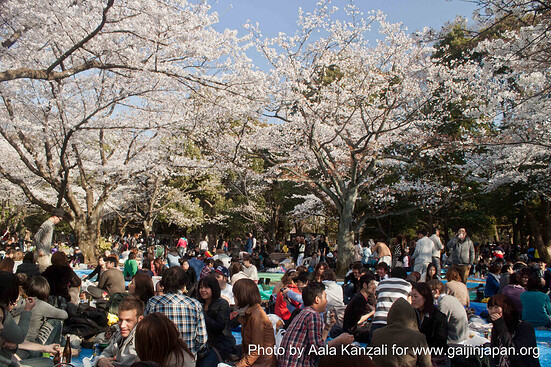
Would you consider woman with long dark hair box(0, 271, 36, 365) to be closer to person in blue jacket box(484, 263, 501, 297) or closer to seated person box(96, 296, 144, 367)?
seated person box(96, 296, 144, 367)

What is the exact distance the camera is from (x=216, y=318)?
13.2 feet

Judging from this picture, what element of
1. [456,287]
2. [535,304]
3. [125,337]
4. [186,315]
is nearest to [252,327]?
[186,315]

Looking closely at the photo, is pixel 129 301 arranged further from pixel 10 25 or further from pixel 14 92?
pixel 14 92

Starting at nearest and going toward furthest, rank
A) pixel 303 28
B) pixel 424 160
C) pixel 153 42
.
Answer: pixel 153 42 → pixel 303 28 → pixel 424 160

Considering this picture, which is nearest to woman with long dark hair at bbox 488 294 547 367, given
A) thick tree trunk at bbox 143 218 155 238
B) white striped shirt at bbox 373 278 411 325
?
white striped shirt at bbox 373 278 411 325

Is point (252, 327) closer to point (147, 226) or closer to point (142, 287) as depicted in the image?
point (142, 287)

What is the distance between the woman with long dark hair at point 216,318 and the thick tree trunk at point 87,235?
42.8 feet

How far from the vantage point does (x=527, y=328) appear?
4.05 meters

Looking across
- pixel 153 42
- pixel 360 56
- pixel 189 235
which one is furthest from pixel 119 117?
pixel 189 235

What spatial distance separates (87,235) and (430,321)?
14428mm

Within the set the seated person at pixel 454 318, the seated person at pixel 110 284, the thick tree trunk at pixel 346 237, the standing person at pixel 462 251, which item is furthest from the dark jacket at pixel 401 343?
the thick tree trunk at pixel 346 237

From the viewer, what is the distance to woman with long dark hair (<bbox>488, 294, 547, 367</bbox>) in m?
3.96

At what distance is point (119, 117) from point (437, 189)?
14.6 meters

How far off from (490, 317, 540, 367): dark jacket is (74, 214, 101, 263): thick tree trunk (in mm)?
14567
